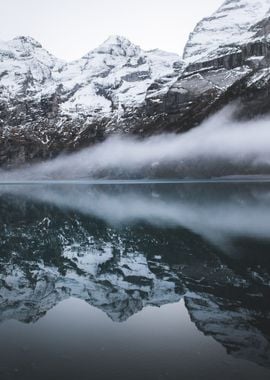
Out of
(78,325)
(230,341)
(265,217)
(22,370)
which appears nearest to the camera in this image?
(22,370)

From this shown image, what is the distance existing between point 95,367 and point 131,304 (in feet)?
24.2

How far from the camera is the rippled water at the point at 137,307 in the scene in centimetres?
1465

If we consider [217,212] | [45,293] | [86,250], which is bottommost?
[217,212]

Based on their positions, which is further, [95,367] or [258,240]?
[258,240]

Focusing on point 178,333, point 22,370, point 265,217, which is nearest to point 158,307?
point 178,333

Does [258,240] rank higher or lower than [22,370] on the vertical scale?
lower

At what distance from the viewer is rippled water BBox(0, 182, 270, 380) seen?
14648 mm

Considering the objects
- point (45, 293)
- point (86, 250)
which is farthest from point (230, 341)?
point (86, 250)

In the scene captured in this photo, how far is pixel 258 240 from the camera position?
38094 millimetres

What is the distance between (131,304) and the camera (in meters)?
21.7

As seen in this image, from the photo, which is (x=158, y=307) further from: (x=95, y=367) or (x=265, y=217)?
(x=265, y=217)

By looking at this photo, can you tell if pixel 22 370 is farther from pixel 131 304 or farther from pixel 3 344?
pixel 131 304

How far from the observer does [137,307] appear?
2122 cm

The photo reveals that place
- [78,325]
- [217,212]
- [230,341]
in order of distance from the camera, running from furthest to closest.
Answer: [217,212]
[78,325]
[230,341]
